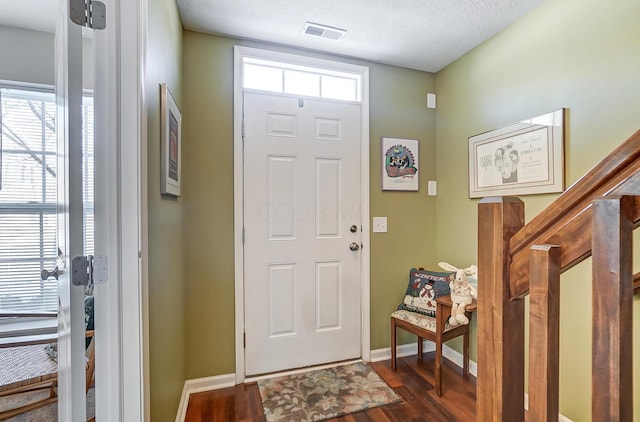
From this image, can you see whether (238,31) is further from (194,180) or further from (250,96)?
(194,180)

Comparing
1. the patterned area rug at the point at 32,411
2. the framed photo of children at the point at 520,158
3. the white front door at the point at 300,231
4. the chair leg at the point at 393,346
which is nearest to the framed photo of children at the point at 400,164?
the white front door at the point at 300,231

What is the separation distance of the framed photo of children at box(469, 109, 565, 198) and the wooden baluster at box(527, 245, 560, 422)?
1.42 metres

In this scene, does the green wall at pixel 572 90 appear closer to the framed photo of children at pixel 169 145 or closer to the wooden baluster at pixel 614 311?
the wooden baluster at pixel 614 311

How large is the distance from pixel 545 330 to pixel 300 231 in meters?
1.78

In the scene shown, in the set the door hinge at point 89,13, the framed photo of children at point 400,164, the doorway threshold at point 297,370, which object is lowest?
the doorway threshold at point 297,370

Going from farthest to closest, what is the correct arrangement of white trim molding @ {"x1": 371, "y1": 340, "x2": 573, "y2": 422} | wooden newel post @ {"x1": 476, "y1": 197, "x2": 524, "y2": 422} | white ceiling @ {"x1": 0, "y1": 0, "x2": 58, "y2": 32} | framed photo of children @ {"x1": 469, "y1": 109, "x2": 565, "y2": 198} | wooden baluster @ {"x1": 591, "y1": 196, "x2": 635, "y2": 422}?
white trim molding @ {"x1": 371, "y1": 340, "x2": 573, "y2": 422}
framed photo of children @ {"x1": 469, "y1": 109, "x2": 565, "y2": 198}
white ceiling @ {"x1": 0, "y1": 0, "x2": 58, "y2": 32}
wooden newel post @ {"x1": 476, "y1": 197, "x2": 524, "y2": 422}
wooden baluster @ {"x1": 591, "y1": 196, "x2": 635, "y2": 422}

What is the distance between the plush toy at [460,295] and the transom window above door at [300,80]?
154cm

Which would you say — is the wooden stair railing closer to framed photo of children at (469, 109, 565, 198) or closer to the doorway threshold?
framed photo of children at (469, 109, 565, 198)

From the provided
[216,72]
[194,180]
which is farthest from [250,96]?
[194,180]

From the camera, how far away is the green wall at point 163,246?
123 cm

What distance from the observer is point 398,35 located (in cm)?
206

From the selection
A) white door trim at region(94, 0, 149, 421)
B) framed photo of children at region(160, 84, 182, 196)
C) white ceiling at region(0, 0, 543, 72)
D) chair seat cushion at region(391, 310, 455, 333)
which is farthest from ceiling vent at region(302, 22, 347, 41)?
chair seat cushion at region(391, 310, 455, 333)

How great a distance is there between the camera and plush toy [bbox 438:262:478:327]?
194 centimetres

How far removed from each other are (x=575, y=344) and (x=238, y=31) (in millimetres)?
2775
